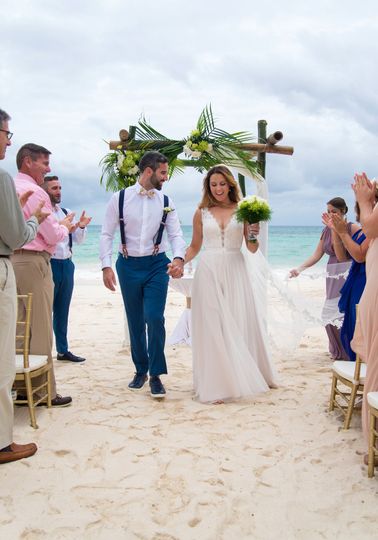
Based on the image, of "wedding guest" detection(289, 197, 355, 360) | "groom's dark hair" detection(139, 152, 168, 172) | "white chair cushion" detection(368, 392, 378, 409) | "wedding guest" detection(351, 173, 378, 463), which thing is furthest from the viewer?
"wedding guest" detection(289, 197, 355, 360)

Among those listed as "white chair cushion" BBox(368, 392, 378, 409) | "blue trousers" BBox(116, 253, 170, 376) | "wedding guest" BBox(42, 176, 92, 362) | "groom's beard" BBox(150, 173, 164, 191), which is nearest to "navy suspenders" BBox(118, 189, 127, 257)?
"blue trousers" BBox(116, 253, 170, 376)

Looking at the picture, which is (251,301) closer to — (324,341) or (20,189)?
(20,189)

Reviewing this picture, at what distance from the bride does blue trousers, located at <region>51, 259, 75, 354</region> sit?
208cm

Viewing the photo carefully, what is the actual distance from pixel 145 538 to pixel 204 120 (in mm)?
5202

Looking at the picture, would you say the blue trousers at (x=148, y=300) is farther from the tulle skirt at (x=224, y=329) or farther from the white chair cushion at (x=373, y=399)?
the white chair cushion at (x=373, y=399)

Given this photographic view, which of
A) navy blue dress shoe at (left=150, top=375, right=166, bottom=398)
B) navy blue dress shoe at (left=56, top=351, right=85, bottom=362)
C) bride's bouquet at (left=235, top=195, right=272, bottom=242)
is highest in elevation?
bride's bouquet at (left=235, top=195, right=272, bottom=242)

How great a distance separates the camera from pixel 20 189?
4457 mm

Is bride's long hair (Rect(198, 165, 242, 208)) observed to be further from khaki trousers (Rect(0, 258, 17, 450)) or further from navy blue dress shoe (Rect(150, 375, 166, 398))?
khaki trousers (Rect(0, 258, 17, 450))

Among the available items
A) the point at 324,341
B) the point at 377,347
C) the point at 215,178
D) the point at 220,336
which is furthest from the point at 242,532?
the point at 324,341

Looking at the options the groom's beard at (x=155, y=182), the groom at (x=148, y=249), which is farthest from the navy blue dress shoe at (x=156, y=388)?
the groom's beard at (x=155, y=182)

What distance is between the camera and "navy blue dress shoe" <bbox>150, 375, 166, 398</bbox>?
5160 mm

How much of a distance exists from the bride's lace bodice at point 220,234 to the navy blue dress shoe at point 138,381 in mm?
1576

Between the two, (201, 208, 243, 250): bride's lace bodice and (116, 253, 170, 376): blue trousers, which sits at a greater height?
(201, 208, 243, 250): bride's lace bodice

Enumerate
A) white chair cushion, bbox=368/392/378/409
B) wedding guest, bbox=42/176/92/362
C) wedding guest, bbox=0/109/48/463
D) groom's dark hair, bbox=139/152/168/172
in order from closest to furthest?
white chair cushion, bbox=368/392/378/409, wedding guest, bbox=0/109/48/463, groom's dark hair, bbox=139/152/168/172, wedding guest, bbox=42/176/92/362
